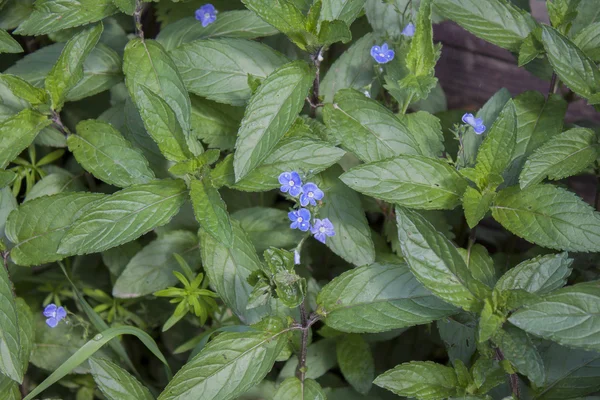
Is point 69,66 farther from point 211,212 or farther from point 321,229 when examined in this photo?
point 321,229

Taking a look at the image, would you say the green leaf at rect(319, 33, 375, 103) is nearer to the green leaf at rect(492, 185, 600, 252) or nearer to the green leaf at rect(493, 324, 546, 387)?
the green leaf at rect(492, 185, 600, 252)

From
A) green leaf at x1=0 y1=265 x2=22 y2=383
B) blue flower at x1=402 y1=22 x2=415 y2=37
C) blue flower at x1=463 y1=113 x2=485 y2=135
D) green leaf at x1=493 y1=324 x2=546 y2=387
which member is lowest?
green leaf at x1=0 y1=265 x2=22 y2=383

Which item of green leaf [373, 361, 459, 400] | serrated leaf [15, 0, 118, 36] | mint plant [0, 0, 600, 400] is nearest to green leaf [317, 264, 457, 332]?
mint plant [0, 0, 600, 400]

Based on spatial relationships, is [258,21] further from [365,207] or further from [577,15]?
[577,15]

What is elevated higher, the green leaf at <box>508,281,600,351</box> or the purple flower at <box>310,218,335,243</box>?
the green leaf at <box>508,281,600,351</box>

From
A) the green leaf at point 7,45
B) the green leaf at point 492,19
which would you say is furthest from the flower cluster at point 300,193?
the green leaf at point 7,45

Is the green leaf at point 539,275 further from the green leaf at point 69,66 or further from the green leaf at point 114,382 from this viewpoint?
the green leaf at point 69,66

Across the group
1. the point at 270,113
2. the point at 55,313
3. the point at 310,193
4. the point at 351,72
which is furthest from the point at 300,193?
the point at 55,313
